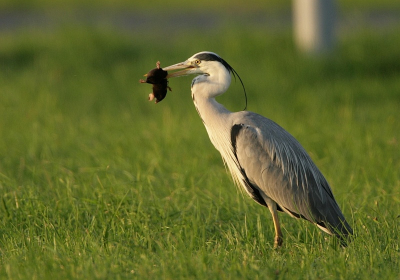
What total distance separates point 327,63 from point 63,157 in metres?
4.45

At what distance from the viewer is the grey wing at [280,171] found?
4887 millimetres

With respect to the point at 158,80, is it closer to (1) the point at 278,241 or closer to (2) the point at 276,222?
(2) the point at 276,222

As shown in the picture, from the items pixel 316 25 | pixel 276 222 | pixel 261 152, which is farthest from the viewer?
pixel 316 25

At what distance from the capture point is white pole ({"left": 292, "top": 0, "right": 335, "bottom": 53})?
990cm

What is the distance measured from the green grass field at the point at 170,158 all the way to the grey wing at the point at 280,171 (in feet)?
0.59

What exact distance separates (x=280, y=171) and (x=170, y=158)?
73.9 inches

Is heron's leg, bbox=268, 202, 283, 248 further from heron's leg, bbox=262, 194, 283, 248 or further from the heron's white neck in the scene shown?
the heron's white neck

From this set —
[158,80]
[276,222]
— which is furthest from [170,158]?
[276,222]

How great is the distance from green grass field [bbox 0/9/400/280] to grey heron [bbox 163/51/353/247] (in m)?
0.20

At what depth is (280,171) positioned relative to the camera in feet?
16.3

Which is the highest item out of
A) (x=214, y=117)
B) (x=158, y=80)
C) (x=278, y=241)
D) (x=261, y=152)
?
(x=158, y=80)

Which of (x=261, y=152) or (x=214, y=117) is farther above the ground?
(x=214, y=117)

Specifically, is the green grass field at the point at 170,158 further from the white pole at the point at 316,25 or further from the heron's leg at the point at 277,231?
the white pole at the point at 316,25

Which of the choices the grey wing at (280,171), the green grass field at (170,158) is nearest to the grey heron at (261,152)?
the grey wing at (280,171)
